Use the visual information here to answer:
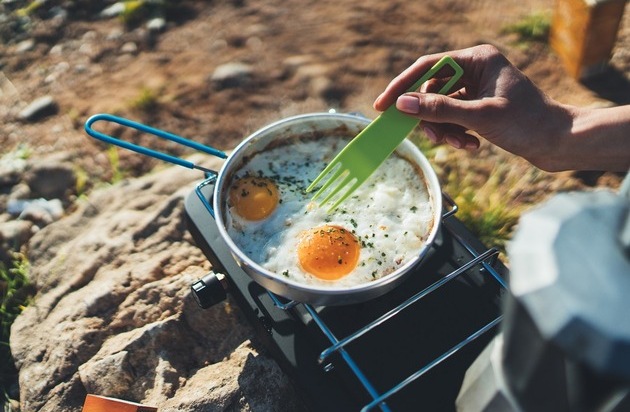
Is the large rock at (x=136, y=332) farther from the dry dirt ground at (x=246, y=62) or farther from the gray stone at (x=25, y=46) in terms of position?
the gray stone at (x=25, y=46)

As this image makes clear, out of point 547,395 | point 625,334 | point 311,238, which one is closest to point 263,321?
point 311,238

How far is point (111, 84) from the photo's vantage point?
456 centimetres

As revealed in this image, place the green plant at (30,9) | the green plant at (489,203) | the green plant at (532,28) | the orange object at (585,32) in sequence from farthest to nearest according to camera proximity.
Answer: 1. the green plant at (30,9)
2. the green plant at (532,28)
3. the orange object at (585,32)
4. the green plant at (489,203)

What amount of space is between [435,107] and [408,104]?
109 millimetres

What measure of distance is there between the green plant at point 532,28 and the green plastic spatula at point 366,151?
95.9 inches

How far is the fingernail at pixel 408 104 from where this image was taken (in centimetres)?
222

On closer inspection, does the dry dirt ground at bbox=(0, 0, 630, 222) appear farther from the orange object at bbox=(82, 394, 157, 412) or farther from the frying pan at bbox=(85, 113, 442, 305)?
the orange object at bbox=(82, 394, 157, 412)

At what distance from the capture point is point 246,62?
4582 mm

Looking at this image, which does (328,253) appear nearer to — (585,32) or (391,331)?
(391,331)

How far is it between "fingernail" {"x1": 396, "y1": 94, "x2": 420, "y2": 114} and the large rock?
3.85 feet

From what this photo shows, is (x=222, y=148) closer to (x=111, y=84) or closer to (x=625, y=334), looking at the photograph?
(x=111, y=84)

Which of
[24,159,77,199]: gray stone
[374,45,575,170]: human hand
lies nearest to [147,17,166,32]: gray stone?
[24,159,77,199]: gray stone

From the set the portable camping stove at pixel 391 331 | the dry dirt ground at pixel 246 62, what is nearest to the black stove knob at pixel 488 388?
the portable camping stove at pixel 391 331

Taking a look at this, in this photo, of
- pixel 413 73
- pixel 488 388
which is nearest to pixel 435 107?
pixel 413 73
